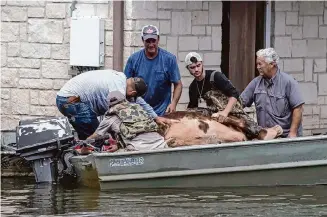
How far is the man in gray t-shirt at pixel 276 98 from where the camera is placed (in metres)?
13.8

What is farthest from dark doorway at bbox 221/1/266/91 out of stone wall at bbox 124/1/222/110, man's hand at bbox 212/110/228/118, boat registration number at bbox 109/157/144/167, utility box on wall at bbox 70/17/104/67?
boat registration number at bbox 109/157/144/167

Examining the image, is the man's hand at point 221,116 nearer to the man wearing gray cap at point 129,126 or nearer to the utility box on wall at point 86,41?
the man wearing gray cap at point 129,126

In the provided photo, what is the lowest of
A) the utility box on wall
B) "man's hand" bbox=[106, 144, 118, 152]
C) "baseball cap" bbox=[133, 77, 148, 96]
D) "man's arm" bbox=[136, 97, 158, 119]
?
"man's hand" bbox=[106, 144, 118, 152]

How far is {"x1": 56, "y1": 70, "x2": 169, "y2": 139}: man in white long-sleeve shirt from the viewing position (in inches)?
552

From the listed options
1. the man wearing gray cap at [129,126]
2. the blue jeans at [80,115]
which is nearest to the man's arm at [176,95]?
the blue jeans at [80,115]

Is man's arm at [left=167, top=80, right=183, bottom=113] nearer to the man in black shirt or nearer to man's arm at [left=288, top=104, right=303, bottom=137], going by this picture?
the man in black shirt

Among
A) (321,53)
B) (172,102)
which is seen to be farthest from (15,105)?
(321,53)

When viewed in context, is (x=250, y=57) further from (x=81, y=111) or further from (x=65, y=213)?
(x=65, y=213)

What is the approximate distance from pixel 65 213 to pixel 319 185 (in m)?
3.07

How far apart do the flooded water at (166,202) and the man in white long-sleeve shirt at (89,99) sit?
0.98 metres

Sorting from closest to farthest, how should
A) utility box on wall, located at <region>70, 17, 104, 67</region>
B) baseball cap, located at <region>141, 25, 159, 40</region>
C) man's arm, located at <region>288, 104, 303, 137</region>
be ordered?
1. man's arm, located at <region>288, 104, 303, 137</region>
2. baseball cap, located at <region>141, 25, 159, 40</region>
3. utility box on wall, located at <region>70, 17, 104, 67</region>

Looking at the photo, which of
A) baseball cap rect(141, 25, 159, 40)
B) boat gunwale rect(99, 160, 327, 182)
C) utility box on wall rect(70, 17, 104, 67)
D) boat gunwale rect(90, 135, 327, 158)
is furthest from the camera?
utility box on wall rect(70, 17, 104, 67)

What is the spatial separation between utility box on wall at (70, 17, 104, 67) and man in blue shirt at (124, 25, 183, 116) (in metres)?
0.86

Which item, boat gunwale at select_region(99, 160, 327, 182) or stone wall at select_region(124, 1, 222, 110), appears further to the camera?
stone wall at select_region(124, 1, 222, 110)
